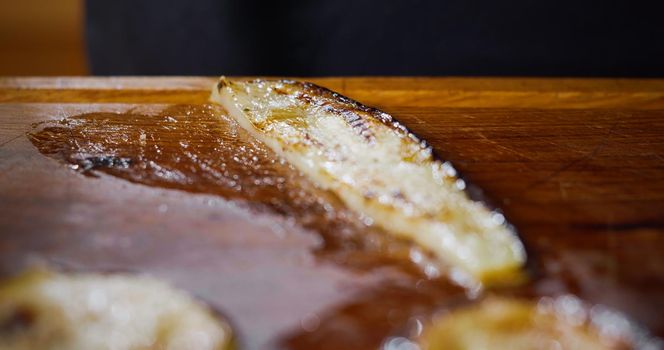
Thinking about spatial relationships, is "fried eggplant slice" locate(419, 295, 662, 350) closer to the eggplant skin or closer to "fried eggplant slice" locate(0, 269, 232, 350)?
the eggplant skin

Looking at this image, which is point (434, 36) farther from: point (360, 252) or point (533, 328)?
A: point (533, 328)

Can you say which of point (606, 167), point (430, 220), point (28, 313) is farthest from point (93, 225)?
point (606, 167)

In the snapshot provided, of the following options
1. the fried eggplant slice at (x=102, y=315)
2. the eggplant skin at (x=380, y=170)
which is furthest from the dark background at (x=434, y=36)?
the fried eggplant slice at (x=102, y=315)

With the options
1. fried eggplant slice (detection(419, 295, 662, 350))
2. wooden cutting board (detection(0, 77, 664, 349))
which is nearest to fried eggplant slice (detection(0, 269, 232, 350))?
wooden cutting board (detection(0, 77, 664, 349))

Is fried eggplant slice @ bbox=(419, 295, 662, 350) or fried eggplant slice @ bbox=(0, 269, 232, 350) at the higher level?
fried eggplant slice @ bbox=(419, 295, 662, 350)

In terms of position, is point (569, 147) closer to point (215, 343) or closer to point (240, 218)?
point (240, 218)

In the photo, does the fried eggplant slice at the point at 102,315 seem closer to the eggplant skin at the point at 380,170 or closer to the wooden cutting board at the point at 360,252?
the wooden cutting board at the point at 360,252
